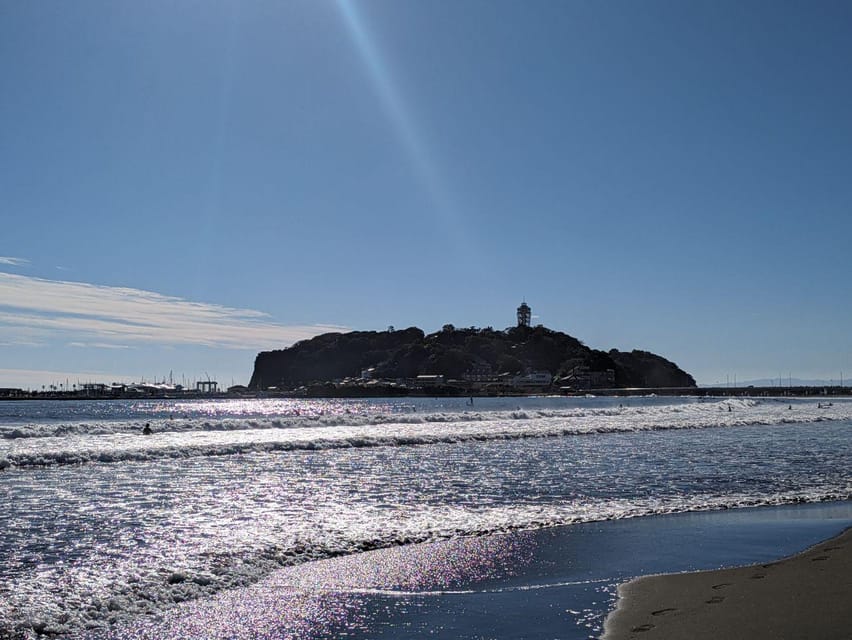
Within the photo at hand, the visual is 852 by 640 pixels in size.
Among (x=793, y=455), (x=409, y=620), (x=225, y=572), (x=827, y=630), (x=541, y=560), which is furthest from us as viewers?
(x=793, y=455)

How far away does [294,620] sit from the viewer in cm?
770

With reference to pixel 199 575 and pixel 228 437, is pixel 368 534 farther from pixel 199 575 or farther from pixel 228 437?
pixel 228 437

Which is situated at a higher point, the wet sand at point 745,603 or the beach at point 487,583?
the wet sand at point 745,603

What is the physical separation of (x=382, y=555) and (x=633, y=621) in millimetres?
4408

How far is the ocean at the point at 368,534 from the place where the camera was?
7930mm

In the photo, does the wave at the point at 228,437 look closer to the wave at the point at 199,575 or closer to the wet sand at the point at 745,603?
the wave at the point at 199,575

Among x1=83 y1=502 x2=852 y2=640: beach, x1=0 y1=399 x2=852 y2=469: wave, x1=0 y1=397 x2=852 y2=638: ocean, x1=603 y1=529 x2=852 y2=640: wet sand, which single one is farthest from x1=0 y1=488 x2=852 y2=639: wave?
x1=0 y1=399 x2=852 y2=469: wave

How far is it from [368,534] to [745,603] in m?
6.34

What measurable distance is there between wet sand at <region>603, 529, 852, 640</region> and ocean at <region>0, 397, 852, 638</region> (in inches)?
18.0

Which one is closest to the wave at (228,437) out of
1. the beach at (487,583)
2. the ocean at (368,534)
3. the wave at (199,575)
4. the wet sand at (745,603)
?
the ocean at (368,534)

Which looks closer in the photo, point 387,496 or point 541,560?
point 541,560

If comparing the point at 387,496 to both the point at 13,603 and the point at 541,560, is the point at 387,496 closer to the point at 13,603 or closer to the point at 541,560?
the point at 541,560

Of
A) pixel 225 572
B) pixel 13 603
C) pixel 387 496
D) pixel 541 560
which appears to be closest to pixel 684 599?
pixel 541 560

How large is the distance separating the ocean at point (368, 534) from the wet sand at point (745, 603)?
1.50 ft
